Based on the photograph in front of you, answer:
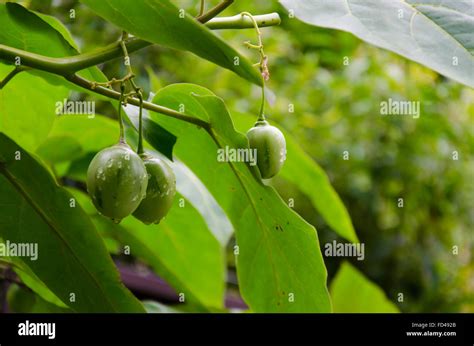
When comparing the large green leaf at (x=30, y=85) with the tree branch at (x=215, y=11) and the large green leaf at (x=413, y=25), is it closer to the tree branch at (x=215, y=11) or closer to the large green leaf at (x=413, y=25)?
the tree branch at (x=215, y=11)

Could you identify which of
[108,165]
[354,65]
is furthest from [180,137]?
[354,65]

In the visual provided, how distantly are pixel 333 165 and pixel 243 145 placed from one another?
1.80 m

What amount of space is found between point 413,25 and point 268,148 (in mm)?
194

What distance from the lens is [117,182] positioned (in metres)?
0.58

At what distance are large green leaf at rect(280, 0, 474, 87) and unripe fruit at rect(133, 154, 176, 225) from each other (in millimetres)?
194

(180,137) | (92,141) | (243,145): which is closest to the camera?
(243,145)

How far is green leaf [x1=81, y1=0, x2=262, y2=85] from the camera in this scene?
499mm

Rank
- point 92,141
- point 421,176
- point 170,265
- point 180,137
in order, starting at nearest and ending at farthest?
point 180,137 < point 92,141 < point 170,265 < point 421,176

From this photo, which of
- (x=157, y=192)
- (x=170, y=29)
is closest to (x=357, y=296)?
(x=157, y=192)

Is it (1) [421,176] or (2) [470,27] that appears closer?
(2) [470,27]

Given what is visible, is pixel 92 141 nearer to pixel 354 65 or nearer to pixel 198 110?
pixel 198 110

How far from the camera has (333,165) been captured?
2428mm
